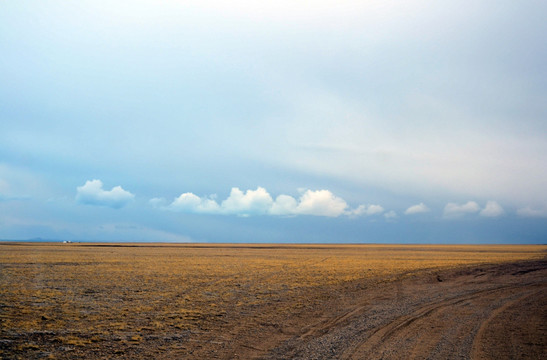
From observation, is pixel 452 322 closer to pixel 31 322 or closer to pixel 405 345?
pixel 405 345

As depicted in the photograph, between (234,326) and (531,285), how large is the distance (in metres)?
18.7

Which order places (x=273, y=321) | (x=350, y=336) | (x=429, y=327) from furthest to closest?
(x=273, y=321) < (x=429, y=327) < (x=350, y=336)

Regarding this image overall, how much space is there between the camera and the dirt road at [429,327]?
9.53 metres

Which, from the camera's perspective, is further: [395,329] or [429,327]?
[429,327]

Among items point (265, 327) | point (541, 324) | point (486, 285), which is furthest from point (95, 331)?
point (486, 285)

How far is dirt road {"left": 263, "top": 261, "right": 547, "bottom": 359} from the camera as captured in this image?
953 cm

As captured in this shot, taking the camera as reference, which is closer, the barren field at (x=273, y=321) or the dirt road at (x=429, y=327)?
the dirt road at (x=429, y=327)

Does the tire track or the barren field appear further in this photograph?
the barren field

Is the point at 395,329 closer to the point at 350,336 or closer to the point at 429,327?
the point at 429,327

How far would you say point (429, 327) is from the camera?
39.8ft

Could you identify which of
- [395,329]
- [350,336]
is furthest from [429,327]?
[350,336]

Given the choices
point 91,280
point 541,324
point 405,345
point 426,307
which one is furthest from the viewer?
point 91,280

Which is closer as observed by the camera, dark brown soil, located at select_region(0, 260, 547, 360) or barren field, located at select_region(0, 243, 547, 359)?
dark brown soil, located at select_region(0, 260, 547, 360)

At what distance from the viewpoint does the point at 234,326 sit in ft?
42.2
